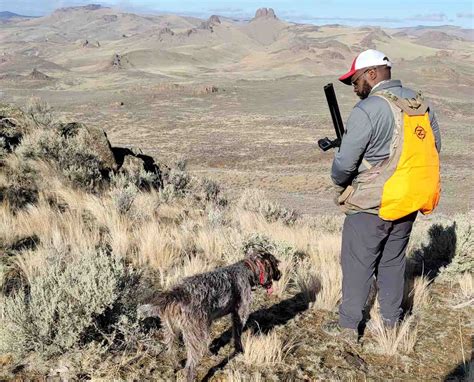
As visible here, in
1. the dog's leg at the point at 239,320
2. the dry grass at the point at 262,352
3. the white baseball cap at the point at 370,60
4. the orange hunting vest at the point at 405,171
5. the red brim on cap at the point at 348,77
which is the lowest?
the dry grass at the point at 262,352

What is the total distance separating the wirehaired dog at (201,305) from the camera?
3.08 meters

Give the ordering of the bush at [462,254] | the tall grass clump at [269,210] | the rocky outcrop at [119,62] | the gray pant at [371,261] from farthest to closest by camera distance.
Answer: the rocky outcrop at [119,62] < the tall grass clump at [269,210] < the bush at [462,254] < the gray pant at [371,261]

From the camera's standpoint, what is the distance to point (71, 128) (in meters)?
10.8

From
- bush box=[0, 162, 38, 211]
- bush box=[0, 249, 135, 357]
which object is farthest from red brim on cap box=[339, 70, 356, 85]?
bush box=[0, 162, 38, 211]

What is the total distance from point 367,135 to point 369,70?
0.56 meters

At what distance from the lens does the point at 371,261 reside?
377cm

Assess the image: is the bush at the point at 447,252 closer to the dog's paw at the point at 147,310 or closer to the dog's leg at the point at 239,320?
the dog's leg at the point at 239,320

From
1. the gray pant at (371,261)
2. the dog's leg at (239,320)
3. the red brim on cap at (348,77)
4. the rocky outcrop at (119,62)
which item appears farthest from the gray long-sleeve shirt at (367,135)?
the rocky outcrop at (119,62)

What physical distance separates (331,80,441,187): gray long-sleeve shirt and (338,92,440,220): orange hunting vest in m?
0.05

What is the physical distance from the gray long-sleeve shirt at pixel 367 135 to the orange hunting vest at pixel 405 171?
0.05m

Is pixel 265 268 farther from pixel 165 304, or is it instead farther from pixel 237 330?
pixel 165 304

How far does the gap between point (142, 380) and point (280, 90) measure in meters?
59.2

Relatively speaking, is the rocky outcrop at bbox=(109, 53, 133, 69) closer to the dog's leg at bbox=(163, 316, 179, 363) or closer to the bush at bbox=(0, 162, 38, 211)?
the bush at bbox=(0, 162, 38, 211)

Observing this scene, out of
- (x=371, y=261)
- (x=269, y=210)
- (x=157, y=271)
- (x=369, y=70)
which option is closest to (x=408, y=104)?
(x=369, y=70)
